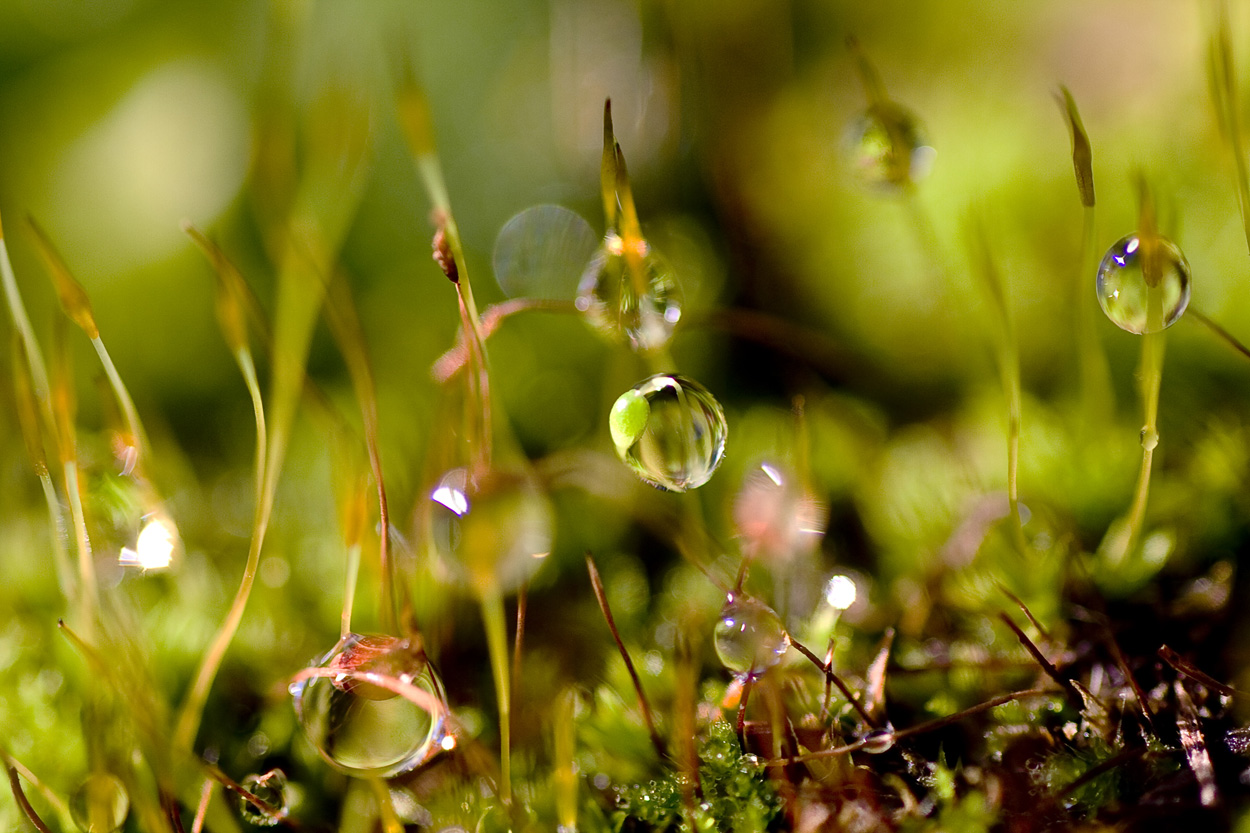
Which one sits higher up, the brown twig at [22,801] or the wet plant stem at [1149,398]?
the wet plant stem at [1149,398]

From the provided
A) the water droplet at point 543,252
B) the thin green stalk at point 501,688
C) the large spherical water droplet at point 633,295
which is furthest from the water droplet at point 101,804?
the water droplet at point 543,252

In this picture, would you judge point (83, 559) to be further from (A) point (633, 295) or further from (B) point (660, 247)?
(B) point (660, 247)

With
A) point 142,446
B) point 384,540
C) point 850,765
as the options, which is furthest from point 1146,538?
point 142,446

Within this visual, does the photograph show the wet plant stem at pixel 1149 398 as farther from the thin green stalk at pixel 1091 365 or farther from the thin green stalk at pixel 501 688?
the thin green stalk at pixel 501 688

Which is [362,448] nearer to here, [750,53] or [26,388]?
[26,388]

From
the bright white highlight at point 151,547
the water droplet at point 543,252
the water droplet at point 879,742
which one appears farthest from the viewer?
the water droplet at point 543,252

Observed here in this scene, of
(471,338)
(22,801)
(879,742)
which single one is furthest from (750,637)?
(22,801)
